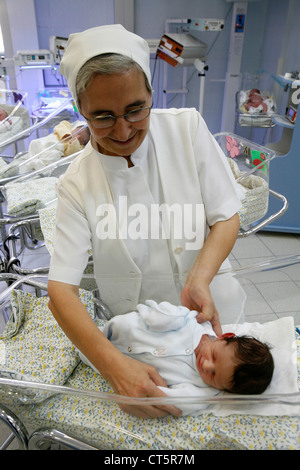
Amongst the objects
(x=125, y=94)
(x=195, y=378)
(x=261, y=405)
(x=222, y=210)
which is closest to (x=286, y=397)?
(x=261, y=405)

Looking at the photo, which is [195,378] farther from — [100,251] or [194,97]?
[194,97]

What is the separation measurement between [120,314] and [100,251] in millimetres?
237

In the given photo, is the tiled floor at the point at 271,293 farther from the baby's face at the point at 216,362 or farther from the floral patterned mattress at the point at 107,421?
the floral patterned mattress at the point at 107,421

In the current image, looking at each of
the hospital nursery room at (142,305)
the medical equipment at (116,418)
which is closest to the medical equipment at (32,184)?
the hospital nursery room at (142,305)

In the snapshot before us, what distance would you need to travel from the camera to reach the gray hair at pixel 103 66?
2.64ft

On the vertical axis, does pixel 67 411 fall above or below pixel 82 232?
below

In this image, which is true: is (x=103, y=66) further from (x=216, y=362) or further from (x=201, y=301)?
(x=216, y=362)

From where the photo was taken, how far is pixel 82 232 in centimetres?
104

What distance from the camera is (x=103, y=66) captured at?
0.81 metres

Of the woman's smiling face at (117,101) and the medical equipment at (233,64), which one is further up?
the woman's smiling face at (117,101)

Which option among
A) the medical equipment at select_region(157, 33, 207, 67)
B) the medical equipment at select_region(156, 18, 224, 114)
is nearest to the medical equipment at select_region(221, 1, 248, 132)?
the medical equipment at select_region(156, 18, 224, 114)

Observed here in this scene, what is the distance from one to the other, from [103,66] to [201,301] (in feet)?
2.19

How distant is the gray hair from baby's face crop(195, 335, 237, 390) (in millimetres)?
735

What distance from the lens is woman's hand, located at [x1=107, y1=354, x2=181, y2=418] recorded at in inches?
34.2
